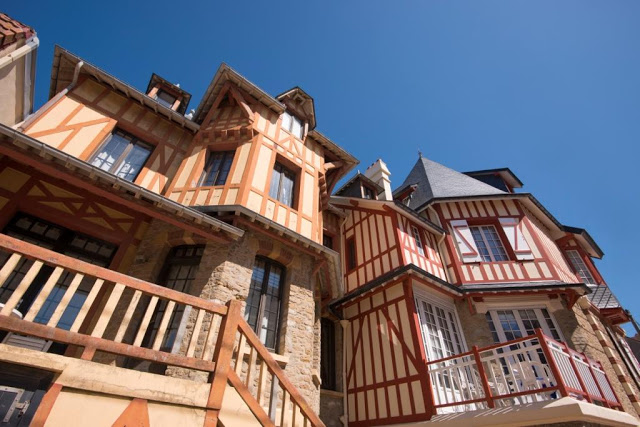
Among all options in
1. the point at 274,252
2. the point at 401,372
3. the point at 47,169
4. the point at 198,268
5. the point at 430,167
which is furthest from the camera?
the point at 430,167

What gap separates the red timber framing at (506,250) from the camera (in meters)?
9.13

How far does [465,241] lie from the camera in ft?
32.6

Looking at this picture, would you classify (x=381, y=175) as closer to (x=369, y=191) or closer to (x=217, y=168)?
(x=369, y=191)

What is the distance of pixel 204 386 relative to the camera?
2.81 meters

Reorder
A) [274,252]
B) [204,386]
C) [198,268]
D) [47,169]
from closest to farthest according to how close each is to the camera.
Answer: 1. [204,386]
2. [47,169]
3. [198,268]
4. [274,252]

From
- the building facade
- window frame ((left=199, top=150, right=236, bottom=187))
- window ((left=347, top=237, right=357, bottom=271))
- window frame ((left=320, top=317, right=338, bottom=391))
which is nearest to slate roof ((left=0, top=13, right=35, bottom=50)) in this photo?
the building facade

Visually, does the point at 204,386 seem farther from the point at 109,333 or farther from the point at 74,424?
the point at 109,333

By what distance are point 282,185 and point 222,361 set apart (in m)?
5.55

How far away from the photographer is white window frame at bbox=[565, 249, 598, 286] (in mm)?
11422

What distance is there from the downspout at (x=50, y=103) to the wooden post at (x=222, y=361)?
6387mm

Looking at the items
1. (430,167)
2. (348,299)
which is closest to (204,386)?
(348,299)

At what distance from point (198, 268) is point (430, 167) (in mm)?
10886

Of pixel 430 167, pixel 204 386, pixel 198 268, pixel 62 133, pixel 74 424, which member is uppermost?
pixel 430 167

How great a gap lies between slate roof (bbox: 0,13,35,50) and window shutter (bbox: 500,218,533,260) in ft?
42.9
